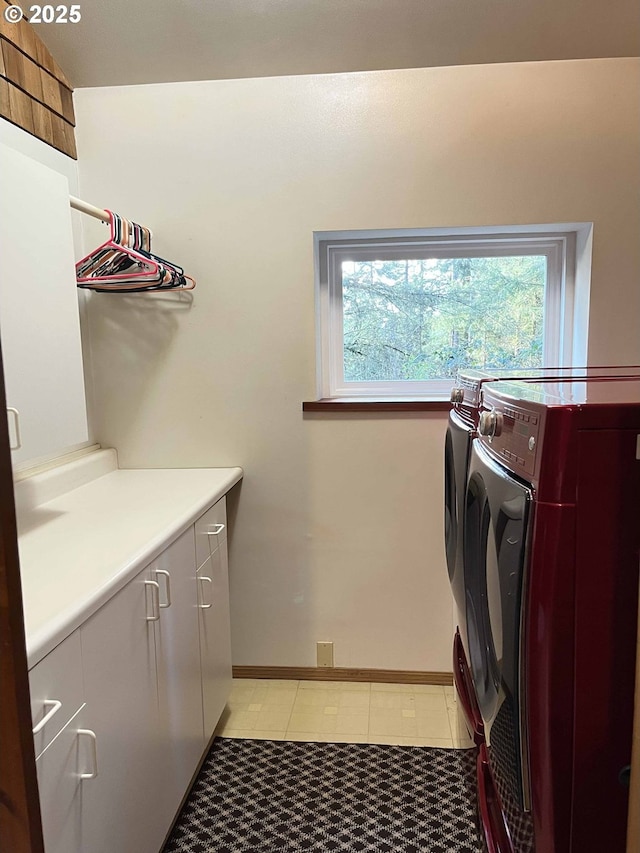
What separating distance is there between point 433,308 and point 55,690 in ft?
6.04

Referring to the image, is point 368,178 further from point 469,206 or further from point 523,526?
point 523,526

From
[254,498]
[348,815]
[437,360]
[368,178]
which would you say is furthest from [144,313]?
[348,815]

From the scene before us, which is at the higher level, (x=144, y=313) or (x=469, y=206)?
(x=469, y=206)

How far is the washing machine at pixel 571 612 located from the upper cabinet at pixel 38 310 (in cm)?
104

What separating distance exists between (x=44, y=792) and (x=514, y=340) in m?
2.02

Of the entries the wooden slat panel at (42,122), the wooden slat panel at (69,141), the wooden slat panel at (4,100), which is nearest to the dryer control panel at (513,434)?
the wooden slat panel at (4,100)

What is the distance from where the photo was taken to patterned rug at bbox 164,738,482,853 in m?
1.49

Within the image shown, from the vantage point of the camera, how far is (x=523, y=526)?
0.77 metres

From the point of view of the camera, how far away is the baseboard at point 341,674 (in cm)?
219

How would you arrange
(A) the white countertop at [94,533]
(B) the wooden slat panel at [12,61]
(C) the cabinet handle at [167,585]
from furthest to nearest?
(B) the wooden slat panel at [12,61]
(C) the cabinet handle at [167,585]
(A) the white countertop at [94,533]

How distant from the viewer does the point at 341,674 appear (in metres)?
2.23

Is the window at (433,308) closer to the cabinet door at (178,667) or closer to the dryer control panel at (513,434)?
the cabinet door at (178,667)

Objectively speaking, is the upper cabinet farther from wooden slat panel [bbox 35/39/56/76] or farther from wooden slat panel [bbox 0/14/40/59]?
wooden slat panel [bbox 35/39/56/76]

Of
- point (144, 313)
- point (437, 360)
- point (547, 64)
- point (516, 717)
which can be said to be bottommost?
point (516, 717)
